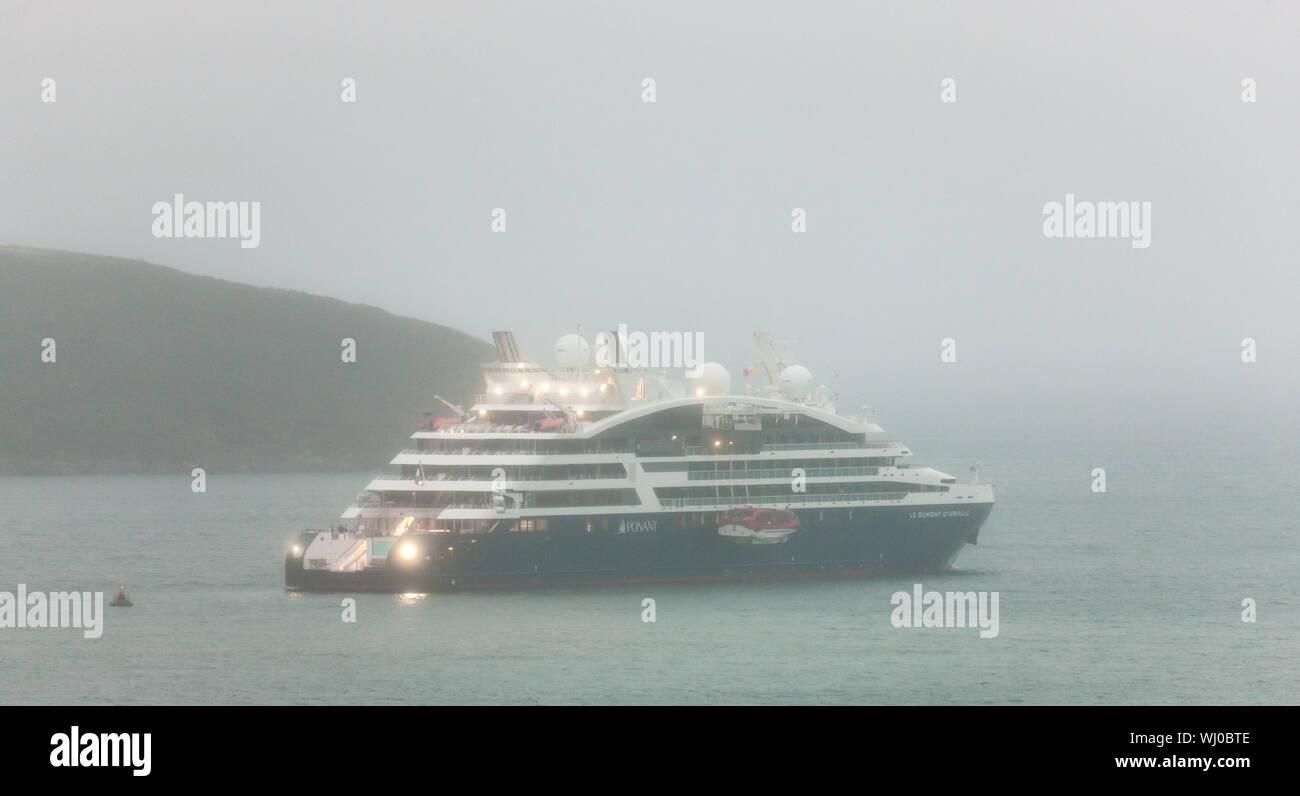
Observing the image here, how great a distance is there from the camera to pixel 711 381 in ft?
221

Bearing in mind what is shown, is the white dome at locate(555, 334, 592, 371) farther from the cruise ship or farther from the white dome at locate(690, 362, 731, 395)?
the white dome at locate(690, 362, 731, 395)

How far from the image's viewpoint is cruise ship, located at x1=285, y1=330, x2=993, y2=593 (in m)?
57.8

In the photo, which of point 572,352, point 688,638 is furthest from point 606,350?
point 688,638

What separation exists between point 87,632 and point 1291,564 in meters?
47.9

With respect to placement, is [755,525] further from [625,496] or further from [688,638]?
[688,638]

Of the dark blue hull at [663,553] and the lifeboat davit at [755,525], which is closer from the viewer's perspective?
the dark blue hull at [663,553]

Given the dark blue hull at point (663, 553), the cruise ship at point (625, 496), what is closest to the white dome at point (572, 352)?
the cruise ship at point (625, 496)

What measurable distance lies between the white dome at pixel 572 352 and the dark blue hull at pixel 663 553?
27.9 feet

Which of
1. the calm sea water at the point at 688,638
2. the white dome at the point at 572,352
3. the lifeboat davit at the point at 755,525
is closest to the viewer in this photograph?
the calm sea water at the point at 688,638

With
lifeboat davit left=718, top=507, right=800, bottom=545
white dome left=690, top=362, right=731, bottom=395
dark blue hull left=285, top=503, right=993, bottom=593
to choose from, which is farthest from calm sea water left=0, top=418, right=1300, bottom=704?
white dome left=690, top=362, right=731, bottom=395

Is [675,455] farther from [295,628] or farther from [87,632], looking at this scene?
[87,632]

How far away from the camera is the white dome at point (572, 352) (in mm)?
65812

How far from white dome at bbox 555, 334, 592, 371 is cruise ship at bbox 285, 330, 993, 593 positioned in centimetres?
8

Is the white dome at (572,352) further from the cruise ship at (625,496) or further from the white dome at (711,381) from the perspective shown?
the white dome at (711,381)
